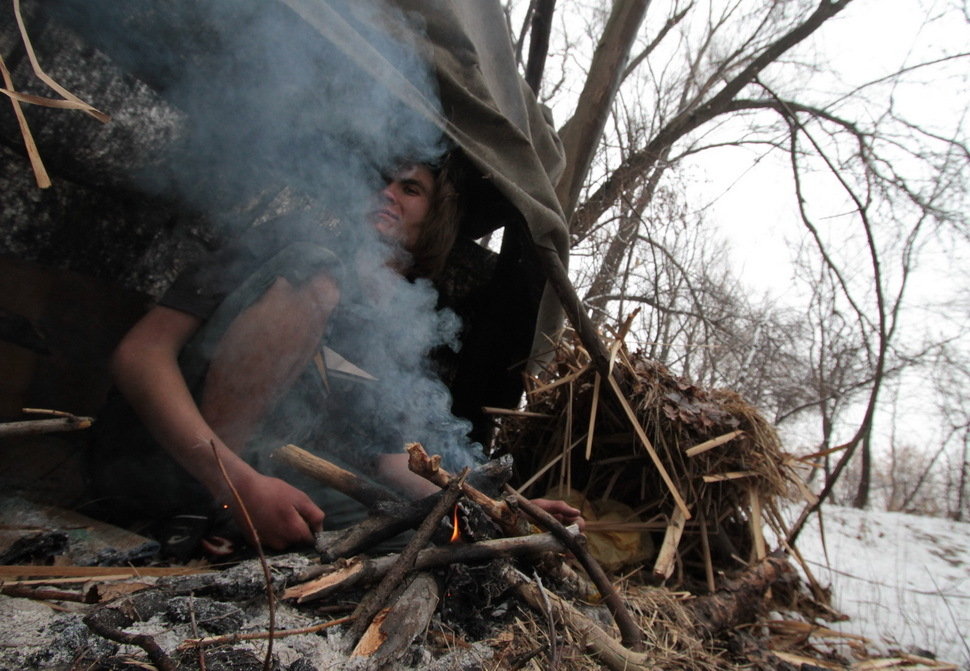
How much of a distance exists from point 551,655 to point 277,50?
1943 millimetres

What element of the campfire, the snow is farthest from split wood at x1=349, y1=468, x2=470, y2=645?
the snow

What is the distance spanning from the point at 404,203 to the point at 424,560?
4.62 ft

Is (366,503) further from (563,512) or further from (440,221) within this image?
(440,221)

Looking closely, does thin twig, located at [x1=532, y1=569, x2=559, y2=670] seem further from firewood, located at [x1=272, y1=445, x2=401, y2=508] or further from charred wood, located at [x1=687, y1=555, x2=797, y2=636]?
charred wood, located at [x1=687, y1=555, x2=797, y2=636]

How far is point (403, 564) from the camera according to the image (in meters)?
1.25

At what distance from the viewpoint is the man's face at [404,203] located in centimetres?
217

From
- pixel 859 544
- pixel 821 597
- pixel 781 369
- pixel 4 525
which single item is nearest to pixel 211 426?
pixel 4 525

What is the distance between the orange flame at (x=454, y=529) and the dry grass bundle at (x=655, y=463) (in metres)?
1.06

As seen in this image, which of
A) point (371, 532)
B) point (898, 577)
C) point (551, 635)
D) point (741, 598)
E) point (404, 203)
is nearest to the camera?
point (551, 635)

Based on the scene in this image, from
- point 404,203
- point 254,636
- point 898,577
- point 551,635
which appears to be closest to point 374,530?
point 254,636

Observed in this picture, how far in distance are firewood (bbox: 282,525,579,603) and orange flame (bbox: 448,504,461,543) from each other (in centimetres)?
2

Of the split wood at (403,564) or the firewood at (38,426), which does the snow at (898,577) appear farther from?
the firewood at (38,426)

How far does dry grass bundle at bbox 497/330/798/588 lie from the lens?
2381 mm

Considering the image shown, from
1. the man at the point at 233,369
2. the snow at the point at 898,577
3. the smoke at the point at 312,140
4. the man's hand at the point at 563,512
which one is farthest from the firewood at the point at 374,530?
the snow at the point at 898,577
